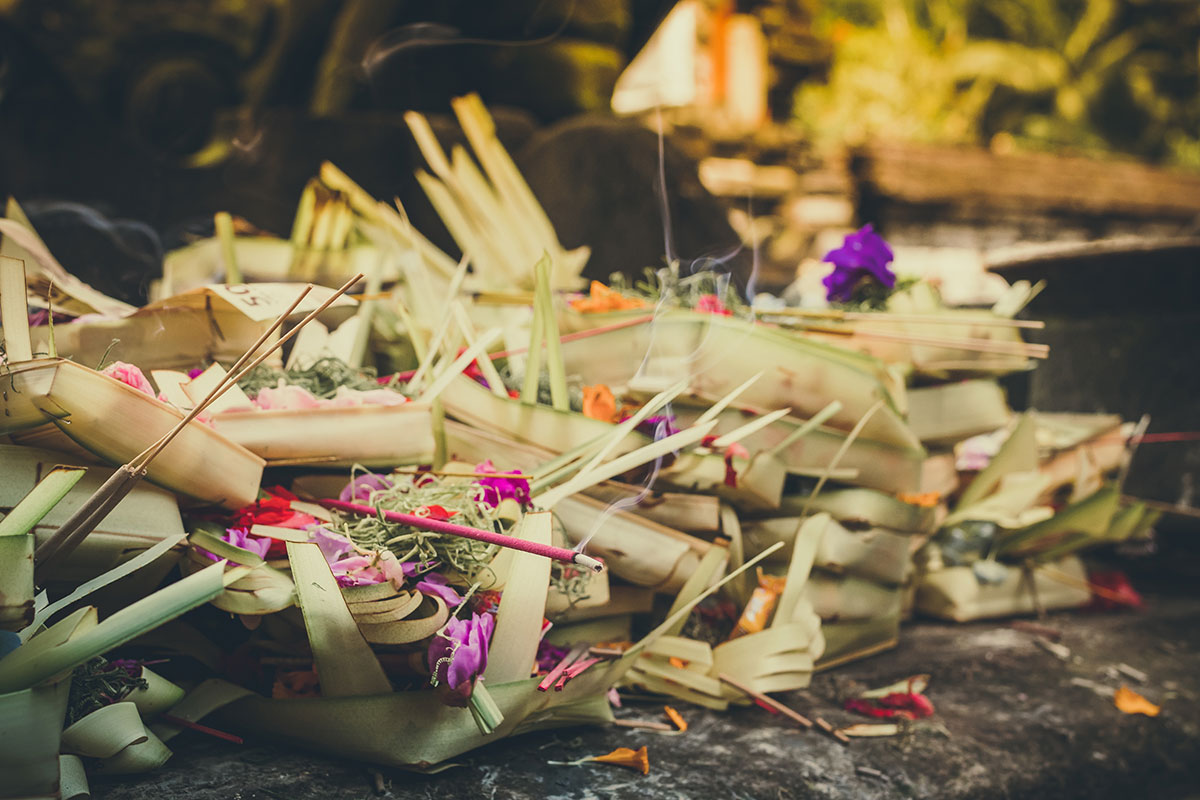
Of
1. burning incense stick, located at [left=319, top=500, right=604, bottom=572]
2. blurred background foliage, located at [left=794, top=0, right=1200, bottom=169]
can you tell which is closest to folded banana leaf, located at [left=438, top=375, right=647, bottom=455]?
burning incense stick, located at [left=319, top=500, right=604, bottom=572]

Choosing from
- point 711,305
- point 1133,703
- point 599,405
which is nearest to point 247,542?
point 599,405

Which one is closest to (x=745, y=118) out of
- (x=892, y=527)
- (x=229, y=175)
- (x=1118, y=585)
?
(x=229, y=175)

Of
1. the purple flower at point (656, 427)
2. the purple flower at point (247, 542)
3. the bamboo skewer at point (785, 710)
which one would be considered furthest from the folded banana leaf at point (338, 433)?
the bamboo skewer at point (785, 710)

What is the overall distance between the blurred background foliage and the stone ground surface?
563 centimetres

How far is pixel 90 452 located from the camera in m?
0.83

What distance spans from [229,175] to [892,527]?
7.03 ft

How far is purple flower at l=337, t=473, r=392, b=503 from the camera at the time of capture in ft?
3.25

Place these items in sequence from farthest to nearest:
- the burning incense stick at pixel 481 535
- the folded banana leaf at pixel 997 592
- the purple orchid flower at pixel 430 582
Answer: the folded banana leaf at pixel 997 592, the purple orchid flower at pixel 430 582, the burning incense stick at pixel 481 535

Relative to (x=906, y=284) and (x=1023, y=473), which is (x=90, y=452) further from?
(x=1023, y=473)

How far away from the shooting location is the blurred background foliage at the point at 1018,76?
6973 millimetres

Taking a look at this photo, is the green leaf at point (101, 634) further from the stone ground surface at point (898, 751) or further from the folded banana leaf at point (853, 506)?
the folded banana leaf at point (853, 506)

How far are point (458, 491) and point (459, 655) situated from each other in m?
0.25

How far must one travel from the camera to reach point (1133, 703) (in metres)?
1.33

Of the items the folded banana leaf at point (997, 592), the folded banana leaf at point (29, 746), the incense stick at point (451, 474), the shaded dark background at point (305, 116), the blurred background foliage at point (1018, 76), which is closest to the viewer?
the folded banana leaf at point (29, 746)
